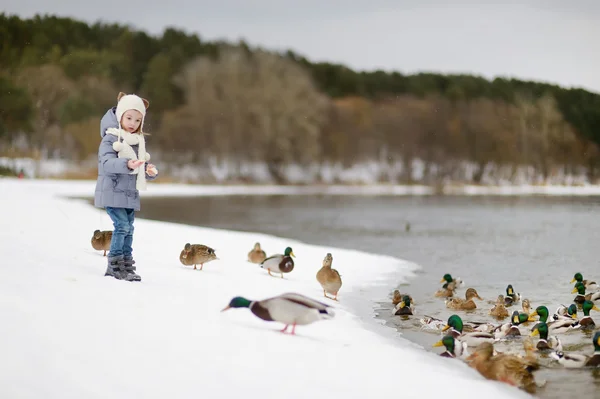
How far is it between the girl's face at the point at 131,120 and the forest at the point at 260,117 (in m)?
64.7

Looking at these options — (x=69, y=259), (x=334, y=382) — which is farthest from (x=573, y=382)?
(x=69, y=259)

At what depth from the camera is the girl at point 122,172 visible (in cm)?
766

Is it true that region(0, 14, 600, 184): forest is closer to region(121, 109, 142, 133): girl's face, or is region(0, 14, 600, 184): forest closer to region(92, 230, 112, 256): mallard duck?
region(92, 230, 112, 256): mallard duck

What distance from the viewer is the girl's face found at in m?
7.75

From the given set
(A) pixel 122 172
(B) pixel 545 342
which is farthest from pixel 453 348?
(A) pixel 122 172

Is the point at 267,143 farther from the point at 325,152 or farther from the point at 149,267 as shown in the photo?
the point at 149,267

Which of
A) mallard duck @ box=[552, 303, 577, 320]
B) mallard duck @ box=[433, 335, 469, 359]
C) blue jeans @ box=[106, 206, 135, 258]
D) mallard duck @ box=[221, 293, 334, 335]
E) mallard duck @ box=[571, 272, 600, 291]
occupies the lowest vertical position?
mallard duck @ box=[433, 335, 469, 359]

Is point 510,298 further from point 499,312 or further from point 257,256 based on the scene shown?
point 257,256

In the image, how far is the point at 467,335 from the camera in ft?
26.5

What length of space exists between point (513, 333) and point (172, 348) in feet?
15.7

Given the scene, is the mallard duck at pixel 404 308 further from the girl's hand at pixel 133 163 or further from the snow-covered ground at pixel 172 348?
the girl's hand at pixel 133 163

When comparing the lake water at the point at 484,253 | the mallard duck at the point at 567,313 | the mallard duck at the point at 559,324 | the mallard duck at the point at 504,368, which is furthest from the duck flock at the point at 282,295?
the mallard duck at the point at 567,313

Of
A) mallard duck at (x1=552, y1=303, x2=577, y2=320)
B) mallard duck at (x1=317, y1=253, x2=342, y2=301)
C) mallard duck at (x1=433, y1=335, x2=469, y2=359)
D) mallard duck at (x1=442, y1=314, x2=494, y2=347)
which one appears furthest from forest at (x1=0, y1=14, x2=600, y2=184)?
mallard duck at (x1=433, y1=335, x2=469, y2=359)

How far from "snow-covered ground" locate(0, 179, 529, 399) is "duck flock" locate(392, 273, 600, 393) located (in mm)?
212
